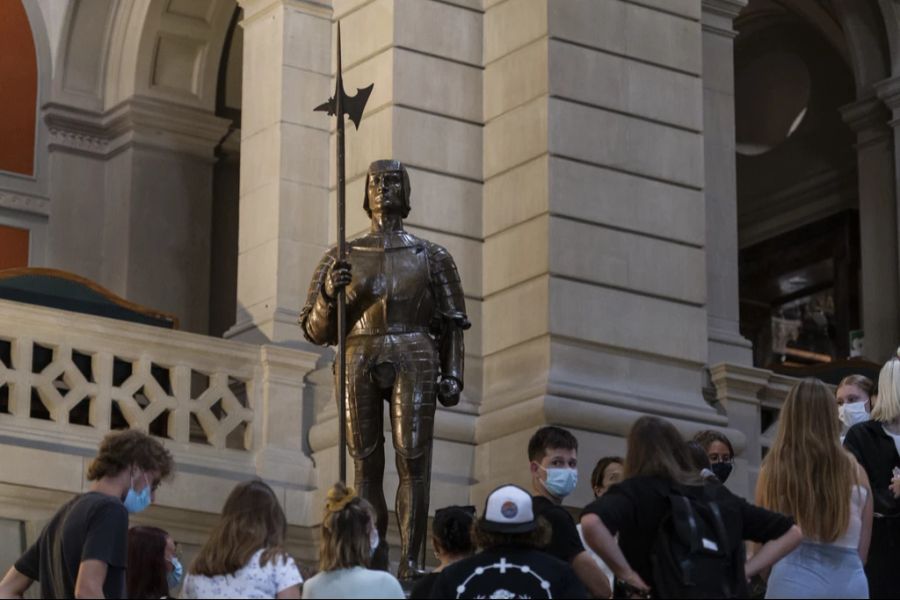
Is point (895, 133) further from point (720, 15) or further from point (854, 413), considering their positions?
point (854, 413)

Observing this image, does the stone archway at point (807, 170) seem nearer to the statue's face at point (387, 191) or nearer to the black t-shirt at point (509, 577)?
the statue's face at point (387, 191)

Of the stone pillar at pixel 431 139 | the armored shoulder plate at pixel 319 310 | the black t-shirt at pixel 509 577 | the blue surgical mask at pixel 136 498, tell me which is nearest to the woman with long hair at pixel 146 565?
the blue surgical mask at pixel 136 498

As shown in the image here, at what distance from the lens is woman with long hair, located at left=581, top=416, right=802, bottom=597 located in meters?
10.4

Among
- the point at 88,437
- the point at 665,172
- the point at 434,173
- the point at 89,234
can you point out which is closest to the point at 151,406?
the point at 88,437

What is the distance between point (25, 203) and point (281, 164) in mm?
4548

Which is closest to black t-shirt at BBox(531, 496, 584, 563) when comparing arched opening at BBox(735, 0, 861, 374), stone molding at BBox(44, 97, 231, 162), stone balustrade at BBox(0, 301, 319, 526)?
stone balustrade at BBox(0, 301, 319, 526)

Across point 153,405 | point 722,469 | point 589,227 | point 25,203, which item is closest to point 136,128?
point 25,203

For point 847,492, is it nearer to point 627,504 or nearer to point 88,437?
point 627,504

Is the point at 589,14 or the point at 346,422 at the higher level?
the point at 589,14

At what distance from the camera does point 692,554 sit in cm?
1034

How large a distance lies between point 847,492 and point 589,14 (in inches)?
314

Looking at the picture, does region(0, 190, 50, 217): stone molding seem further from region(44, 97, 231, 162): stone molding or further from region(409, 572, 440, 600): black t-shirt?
region(409, 572, 440, 600): black t-shirt

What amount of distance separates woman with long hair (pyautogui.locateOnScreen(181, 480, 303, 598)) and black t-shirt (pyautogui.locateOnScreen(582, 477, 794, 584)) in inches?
52.9

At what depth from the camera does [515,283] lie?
18125 mm
